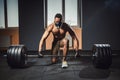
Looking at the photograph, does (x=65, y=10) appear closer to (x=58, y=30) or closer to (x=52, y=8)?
(x=52, y=8)

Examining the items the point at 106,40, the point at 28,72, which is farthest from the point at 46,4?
the point at 28,72

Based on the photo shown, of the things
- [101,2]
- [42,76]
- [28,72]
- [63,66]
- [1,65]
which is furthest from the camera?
[101,2]

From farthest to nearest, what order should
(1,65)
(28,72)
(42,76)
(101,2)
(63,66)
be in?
(101,2), (1,65), (63,66), (28,72), (42,76)

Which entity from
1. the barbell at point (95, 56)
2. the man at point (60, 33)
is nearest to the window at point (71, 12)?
the man at point (60, 33)

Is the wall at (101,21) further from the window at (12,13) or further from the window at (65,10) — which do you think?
the window at (12,13)

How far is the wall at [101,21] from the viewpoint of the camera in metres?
7.46

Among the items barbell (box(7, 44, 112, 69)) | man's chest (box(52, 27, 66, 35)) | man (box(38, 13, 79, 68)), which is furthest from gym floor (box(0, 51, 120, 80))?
man's chest (box(52, 27, 66, 35))

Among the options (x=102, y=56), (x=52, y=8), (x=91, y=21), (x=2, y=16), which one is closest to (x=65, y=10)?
(x=52, y=8)

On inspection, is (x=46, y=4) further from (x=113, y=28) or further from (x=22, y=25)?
(x=113, y=28)

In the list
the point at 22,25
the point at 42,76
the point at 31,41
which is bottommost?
the point at 42,76

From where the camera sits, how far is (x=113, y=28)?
750 cm

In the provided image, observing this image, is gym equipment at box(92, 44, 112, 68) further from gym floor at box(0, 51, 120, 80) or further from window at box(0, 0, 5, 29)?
window at box(0, 0, 5, 29)

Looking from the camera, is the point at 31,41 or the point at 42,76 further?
the point at 31,41

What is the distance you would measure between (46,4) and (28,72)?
3.13 meters
